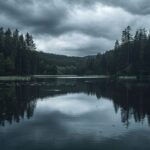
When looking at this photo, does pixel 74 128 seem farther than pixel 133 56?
No

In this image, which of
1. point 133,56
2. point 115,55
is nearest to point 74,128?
point 133,56

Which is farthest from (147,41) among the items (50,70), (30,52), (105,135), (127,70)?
(105,135)

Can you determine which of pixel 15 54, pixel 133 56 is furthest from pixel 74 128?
pixel 133 56

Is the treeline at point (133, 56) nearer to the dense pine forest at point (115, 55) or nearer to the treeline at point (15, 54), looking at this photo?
the dense pine forest at point (115, 55)

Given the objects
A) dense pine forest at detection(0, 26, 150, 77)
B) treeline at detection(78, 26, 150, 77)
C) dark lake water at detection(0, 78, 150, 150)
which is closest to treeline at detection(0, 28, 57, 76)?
dense pine forest at detection(0, 26, 150, 77)

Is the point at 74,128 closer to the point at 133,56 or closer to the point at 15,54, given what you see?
the point at 15,54

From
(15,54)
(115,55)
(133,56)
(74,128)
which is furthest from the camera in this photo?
(115,55)

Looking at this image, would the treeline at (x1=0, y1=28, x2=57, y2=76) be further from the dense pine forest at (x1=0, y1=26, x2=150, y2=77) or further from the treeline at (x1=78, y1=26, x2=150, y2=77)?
the treeline at (x1=78, y1=26, x2=150, y2=77)

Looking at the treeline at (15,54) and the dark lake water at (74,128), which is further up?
the treeline at (15,54)

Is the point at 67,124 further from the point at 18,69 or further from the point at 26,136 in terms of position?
the point at 18,69

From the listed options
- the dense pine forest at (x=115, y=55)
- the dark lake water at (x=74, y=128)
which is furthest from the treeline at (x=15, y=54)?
the dark lake water at (x=74, y=128)

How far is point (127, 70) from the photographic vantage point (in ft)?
349

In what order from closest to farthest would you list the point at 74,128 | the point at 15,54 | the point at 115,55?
1. the point at 74,128
2. the point at 15,54
3. the point at 115,55

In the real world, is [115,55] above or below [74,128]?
above
